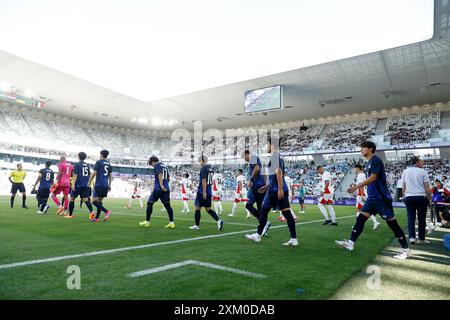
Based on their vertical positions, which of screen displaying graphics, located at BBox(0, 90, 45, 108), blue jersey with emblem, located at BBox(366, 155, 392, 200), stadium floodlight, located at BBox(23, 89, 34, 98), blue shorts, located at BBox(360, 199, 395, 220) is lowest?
blue shorts, located at BBox(360, 199, 395, 220)

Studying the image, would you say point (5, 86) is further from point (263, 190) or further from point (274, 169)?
point (274, 169)

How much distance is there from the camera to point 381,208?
199 inches

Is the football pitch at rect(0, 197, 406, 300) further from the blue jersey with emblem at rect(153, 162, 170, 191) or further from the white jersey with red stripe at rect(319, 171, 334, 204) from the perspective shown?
the white jersey with red stripe at rect(319, 171, 334, 204)

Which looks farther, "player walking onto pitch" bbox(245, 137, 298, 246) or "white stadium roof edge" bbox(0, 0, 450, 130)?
"white stadium roof edge" bbox(0, 0, 450, 130)

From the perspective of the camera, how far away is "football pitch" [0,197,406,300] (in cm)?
294

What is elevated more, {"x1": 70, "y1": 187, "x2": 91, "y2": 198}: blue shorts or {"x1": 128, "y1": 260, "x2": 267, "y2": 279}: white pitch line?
{"x1": 70, "y1": 187, "x2": 91, "y2": 198}: blue shorts

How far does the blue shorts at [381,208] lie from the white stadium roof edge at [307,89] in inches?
740

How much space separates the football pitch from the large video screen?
24.2 m

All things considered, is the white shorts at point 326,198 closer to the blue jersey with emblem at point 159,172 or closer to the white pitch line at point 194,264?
the blue jersey with emblem at point 159,172

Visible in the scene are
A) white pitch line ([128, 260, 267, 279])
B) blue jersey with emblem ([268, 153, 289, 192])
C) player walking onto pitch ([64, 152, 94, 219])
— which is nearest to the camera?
white pitch line ([128, 260, 267, 279])

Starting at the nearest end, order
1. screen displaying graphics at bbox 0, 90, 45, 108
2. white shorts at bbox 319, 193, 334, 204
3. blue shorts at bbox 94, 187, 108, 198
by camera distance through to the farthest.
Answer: blue shorts at bbox 94, 187, 108, 198
white shorts at bbox 319, 193, 334, 204
screen displaying graphics at bbox 0, 90, 45, 108

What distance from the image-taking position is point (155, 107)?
40.3 meters

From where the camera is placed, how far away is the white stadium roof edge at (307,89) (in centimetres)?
2430

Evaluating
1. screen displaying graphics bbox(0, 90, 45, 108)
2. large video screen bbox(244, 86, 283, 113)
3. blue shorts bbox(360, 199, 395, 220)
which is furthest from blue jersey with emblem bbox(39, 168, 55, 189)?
screen displaying graphics bbox(0, 90, 45, 108)
